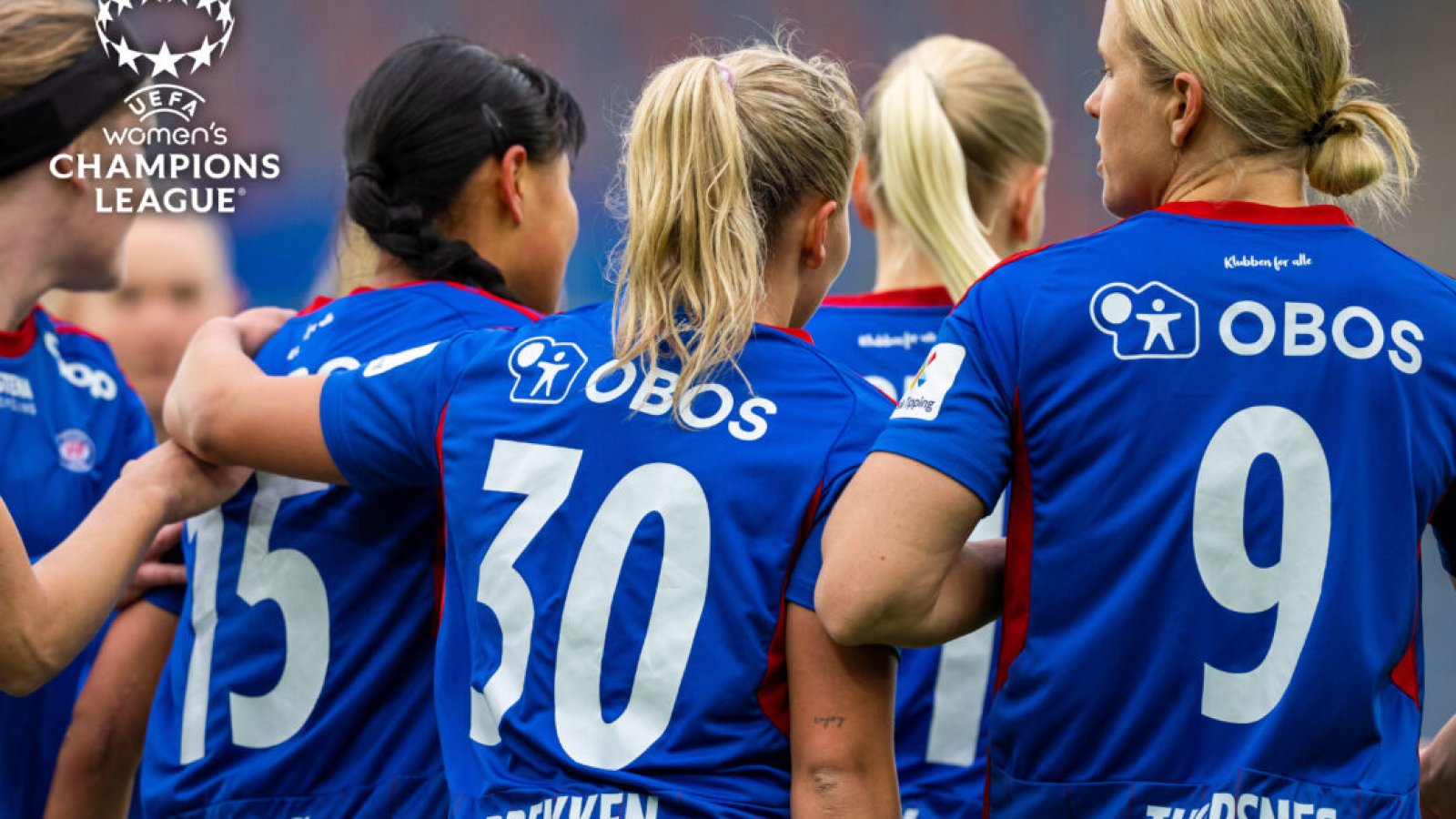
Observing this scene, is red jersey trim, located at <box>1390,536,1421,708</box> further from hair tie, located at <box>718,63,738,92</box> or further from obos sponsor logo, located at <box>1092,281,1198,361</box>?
A: hair tie, located at <box>718,63,738,92</box>

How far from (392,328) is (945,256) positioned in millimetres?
1093

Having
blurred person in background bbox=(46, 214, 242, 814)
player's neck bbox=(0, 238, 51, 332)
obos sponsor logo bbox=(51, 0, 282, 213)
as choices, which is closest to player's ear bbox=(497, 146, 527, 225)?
obos sponsor logo bbox=(51, 0, 282, 213)

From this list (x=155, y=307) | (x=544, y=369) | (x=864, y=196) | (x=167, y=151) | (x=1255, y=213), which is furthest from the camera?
(x=155, y=307)

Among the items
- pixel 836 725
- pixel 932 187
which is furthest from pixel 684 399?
pixel 932 187

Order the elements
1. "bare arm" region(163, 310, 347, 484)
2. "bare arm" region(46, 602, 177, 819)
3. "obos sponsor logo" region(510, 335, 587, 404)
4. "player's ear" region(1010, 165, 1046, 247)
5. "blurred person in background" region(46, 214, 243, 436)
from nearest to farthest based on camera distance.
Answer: "obos sponsor logo" region(510, 335, 587, 404), "bare arm" region(163, 310, 347, 484), "bare arm" region(46, 602, 177, 819), "player's ear" region(1010, 165, 1046, 247), "blurred person in background" region(46, 214, 243, 436)

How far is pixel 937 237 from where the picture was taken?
279 cm

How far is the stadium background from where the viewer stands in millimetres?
8617

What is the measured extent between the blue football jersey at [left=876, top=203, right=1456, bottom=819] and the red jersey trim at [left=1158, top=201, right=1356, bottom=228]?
4 centimetres

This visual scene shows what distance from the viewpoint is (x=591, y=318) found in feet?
6.13

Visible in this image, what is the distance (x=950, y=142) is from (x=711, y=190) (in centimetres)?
119

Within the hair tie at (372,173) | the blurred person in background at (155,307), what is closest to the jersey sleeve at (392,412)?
the hair tie at (372,173)

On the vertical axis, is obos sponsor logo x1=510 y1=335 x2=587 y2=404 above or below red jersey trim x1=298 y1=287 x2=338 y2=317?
above

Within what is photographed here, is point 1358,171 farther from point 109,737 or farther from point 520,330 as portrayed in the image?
point 109,737

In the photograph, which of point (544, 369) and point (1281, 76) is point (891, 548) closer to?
point (544, 369)
